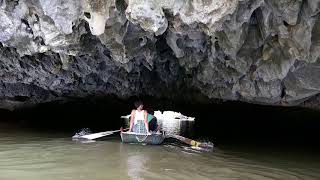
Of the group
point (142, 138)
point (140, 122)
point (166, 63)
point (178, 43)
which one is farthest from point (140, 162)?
point (166, 63)

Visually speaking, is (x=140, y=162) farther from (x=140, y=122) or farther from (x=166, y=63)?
(x=166, y=63)

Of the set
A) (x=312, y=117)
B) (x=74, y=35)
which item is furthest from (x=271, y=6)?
(x=312, y=117)

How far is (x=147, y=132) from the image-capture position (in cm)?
1141

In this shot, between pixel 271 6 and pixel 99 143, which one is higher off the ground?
pixel 271 6

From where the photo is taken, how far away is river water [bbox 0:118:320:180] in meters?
7.22

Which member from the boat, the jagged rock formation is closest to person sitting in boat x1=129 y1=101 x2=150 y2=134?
the boat

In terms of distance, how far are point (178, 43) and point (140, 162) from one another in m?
3.81

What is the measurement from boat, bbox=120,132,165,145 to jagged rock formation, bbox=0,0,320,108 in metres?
2.15

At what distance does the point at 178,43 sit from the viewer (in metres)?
10.8

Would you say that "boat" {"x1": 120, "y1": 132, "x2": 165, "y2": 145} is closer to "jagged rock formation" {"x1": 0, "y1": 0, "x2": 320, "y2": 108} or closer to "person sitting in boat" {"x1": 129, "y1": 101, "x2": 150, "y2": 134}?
"person sitting in boat" {"x1": 129, "y1": 101, "x2": 150, "y2": 134}

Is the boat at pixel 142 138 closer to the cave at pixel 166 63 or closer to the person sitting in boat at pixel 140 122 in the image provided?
the cave at pixel 166 63

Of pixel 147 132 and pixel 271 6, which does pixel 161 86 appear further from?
pixel 271 6

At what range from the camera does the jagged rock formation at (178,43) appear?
7.82 metres

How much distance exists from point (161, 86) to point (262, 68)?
6841 mm
